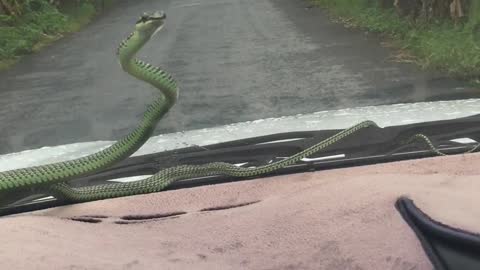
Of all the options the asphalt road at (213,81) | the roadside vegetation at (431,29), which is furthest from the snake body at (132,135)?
the roadside vegetation at (431,29)

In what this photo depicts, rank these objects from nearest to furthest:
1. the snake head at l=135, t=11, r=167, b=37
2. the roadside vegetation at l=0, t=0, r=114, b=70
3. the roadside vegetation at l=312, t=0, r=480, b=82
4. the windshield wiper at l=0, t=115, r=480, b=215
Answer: the snake head at l=135, t=11, r=167, b=37, the windshield wiper at l=0, t=115, r=480, b=215, the roadside vegetation at l=312, t=0, r=480, b=82, the roadside vegetation at l=0, t=0, r=114, b=70

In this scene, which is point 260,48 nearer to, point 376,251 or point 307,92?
point 307,92

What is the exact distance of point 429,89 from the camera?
349 inches

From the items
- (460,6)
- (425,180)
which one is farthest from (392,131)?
(460,6)

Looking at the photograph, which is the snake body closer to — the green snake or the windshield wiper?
the green snake

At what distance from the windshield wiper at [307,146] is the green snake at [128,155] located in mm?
39

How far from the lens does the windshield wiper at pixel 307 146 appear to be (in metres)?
2.65

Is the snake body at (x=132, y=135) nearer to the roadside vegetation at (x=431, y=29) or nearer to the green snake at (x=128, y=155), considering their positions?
the green snake at (x=128, y=155)

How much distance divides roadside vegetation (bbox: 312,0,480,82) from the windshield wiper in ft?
21.4

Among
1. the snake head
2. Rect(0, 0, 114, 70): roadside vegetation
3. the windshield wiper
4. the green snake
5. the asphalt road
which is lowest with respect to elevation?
Rect(0, 0, 114, 70): roadside vegetation

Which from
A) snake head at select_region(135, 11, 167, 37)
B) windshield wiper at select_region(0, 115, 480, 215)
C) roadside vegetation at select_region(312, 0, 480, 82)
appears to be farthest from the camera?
roadside vegetation at select_region(312, 0, 480, 82)

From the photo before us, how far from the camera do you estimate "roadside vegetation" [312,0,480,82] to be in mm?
10531

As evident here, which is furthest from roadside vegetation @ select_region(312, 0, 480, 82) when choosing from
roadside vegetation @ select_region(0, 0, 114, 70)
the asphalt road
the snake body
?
the snake body

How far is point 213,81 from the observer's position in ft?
36.7
